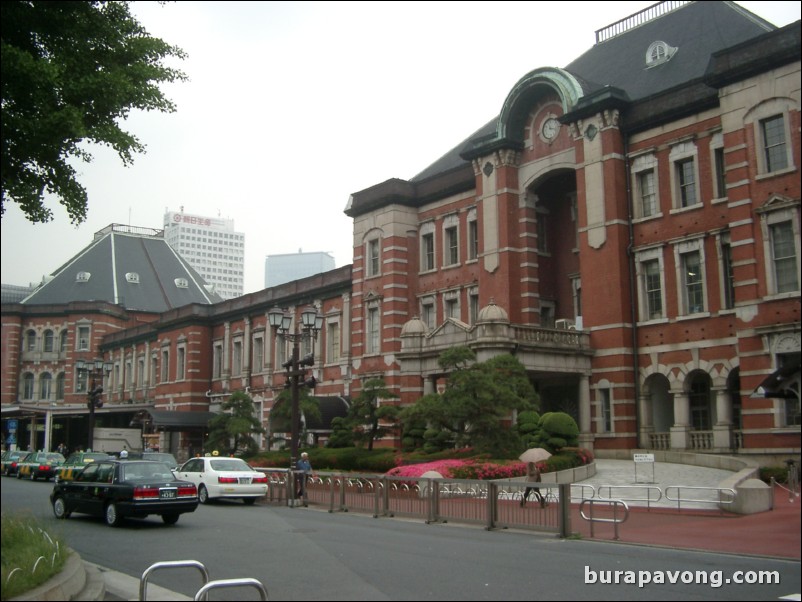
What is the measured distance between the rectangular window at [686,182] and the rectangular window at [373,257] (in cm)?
1753

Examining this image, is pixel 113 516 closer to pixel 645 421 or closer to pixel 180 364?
pixel 645 421

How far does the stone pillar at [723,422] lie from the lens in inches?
1104

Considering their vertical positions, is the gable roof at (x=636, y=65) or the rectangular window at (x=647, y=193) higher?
the gable roof at (x=636, y=65)

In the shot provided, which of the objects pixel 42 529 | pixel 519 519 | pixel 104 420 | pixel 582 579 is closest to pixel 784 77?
pixel 519 519

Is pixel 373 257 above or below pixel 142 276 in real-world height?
below

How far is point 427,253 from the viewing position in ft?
141

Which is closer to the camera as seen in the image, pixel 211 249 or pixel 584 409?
pixel 584 409

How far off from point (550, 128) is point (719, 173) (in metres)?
8.48

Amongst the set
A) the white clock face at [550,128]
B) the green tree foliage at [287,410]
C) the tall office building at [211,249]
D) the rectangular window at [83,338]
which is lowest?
the green tree foliage at [287,410]

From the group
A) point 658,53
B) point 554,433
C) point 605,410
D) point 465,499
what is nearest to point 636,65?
point 658,53

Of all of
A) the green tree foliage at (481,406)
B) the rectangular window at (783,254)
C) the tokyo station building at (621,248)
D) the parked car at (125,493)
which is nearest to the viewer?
the parked car at (125,493)

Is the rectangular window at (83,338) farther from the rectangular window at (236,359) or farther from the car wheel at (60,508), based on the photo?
the rectangular window at (236,359)

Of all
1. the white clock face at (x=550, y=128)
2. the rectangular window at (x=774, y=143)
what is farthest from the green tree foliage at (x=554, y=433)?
the white clock face at (x=550, y=128)

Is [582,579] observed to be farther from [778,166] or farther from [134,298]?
[134,298]
